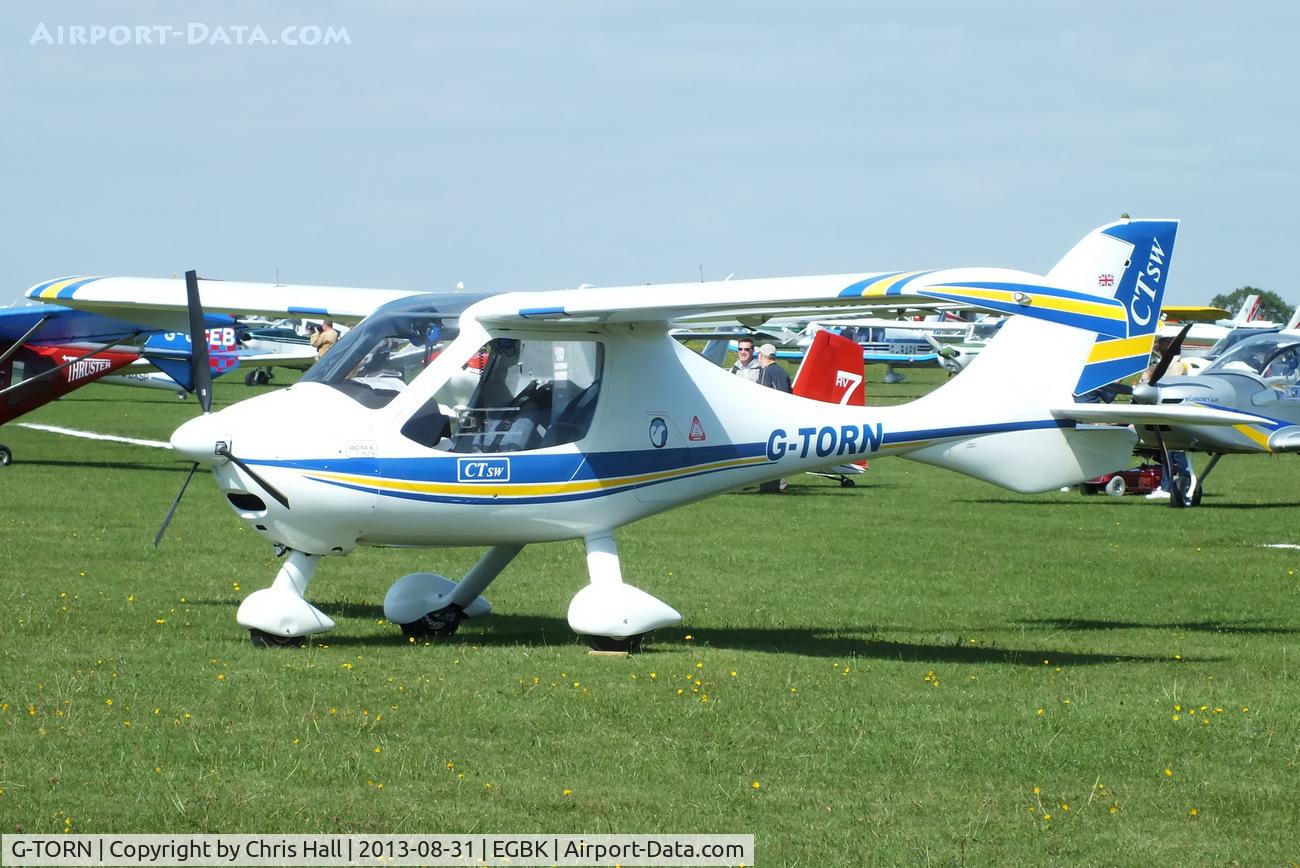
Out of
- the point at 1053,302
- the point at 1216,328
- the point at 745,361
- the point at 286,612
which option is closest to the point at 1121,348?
the point at 1053,302

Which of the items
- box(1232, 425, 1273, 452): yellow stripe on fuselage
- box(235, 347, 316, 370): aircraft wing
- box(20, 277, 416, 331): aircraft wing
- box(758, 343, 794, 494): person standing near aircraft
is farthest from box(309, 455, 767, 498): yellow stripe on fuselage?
box(235, 347, 316, 370): aircraft wing

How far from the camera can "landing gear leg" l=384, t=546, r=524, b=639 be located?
36.1ft

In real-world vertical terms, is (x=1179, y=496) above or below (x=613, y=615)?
below

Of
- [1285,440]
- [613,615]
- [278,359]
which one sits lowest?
[278,359]

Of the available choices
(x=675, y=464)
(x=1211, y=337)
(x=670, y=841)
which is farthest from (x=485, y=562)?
(x=1211, y=337)

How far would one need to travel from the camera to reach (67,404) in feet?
149

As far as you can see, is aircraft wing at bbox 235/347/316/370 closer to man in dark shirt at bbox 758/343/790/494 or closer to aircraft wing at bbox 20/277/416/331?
man in dark shirt at bbox 758/343/790/494

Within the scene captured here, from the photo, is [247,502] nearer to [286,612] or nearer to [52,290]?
[286,612]

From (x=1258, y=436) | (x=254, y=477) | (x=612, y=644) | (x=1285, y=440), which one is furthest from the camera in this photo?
(x=1258, y=436)

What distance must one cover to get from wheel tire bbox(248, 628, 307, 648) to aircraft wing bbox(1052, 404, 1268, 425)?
18.8 feet

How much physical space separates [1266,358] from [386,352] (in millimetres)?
17493

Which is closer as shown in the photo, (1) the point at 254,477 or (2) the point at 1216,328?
(1) the point at 254,477

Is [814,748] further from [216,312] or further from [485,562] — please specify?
[216,312]
